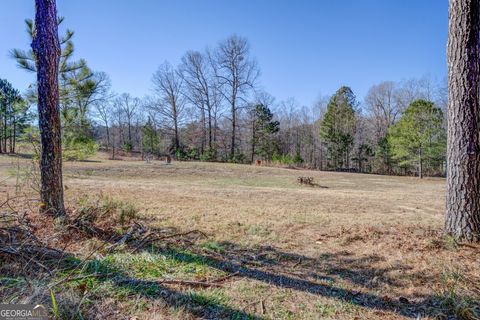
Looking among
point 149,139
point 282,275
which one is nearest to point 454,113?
point 282,275

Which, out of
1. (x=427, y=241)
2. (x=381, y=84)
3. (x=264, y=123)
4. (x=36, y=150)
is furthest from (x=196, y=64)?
(x=427, y=241)

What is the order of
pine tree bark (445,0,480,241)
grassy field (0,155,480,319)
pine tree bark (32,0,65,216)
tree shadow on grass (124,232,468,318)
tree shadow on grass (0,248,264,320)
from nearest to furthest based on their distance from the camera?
1. tree shadow on grass (0,248,264,320)
2. grassy field (0,155,480,319)
3. tree shadow on grass (124,232,468,318)
4. pine tree bark (445,0,480,241)
5. pine tree bark (32,0,65,216)

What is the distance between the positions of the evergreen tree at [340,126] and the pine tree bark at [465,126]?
27633mm

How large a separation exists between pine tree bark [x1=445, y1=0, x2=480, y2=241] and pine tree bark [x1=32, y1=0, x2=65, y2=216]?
461 centimetres

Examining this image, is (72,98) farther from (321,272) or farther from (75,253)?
(321,272)

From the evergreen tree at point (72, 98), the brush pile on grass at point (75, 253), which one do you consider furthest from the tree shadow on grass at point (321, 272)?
the evergreen tree at point (72, 98)

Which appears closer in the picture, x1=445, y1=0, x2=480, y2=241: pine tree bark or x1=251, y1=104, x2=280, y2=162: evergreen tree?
x1=445, y1=0, x2=480, y2=241: pine tree bark

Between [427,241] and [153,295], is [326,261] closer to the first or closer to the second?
[427,241]

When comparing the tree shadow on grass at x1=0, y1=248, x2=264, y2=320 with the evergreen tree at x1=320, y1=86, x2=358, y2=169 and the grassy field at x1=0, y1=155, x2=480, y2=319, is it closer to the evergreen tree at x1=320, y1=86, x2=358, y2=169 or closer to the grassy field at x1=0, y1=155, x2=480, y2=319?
the grassy field at x1=0, y1=155, x2=480, y2=319

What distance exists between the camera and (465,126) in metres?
2.82

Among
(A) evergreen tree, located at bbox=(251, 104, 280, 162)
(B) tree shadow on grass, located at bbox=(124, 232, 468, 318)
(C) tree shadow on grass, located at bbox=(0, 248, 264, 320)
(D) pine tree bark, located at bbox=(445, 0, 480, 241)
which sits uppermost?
(A) evergreen tree, located at bbox=(251, 104, 280, 162)

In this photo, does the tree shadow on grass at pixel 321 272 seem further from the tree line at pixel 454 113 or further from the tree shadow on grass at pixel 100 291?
the tree line at pixel 454 113

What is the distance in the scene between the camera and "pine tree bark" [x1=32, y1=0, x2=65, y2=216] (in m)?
Result: 3.22

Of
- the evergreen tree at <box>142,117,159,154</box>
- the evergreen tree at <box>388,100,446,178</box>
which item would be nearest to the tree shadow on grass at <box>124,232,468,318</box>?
the evergreen tree at <box>388,100,446,178</box>
